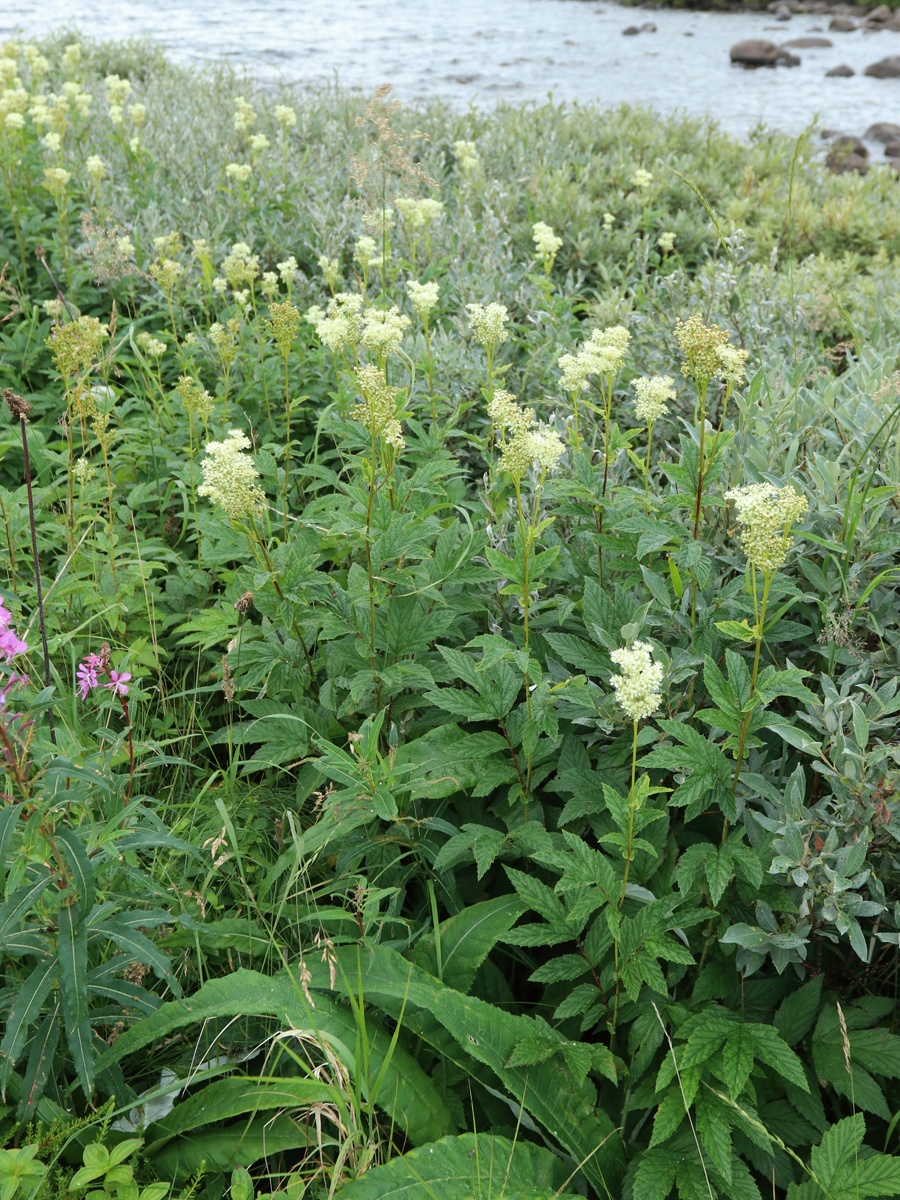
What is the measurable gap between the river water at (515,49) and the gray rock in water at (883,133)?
0.84 feet

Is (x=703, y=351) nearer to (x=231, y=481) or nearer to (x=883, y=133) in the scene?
(x=231, y=481)

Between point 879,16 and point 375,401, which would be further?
point 879,16

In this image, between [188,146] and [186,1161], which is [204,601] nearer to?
[186,1161]

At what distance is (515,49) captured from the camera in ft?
47.6

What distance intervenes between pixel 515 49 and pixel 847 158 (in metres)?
7.56

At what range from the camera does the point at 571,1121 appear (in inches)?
73.5

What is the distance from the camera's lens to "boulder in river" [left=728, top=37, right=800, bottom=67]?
13.8 m

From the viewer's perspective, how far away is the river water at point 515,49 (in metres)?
11.9

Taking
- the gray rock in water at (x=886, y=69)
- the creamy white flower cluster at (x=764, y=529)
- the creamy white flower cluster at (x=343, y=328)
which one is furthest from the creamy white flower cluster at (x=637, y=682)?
the gray rock in water at (x=886, y=69)

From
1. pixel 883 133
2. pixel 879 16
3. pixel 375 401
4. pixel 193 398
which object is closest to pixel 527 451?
pixel 375 401

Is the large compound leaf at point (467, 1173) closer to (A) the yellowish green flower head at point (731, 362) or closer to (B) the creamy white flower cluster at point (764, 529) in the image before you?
(B) the creamy white flower cluster at point (764, 529)

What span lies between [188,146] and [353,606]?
17.6 feet

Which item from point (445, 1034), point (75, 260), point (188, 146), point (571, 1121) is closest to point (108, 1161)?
point (445, 1034)

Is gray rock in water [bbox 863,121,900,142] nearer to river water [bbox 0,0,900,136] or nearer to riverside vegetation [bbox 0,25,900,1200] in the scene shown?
river water [bbox 0,0,900,136]
